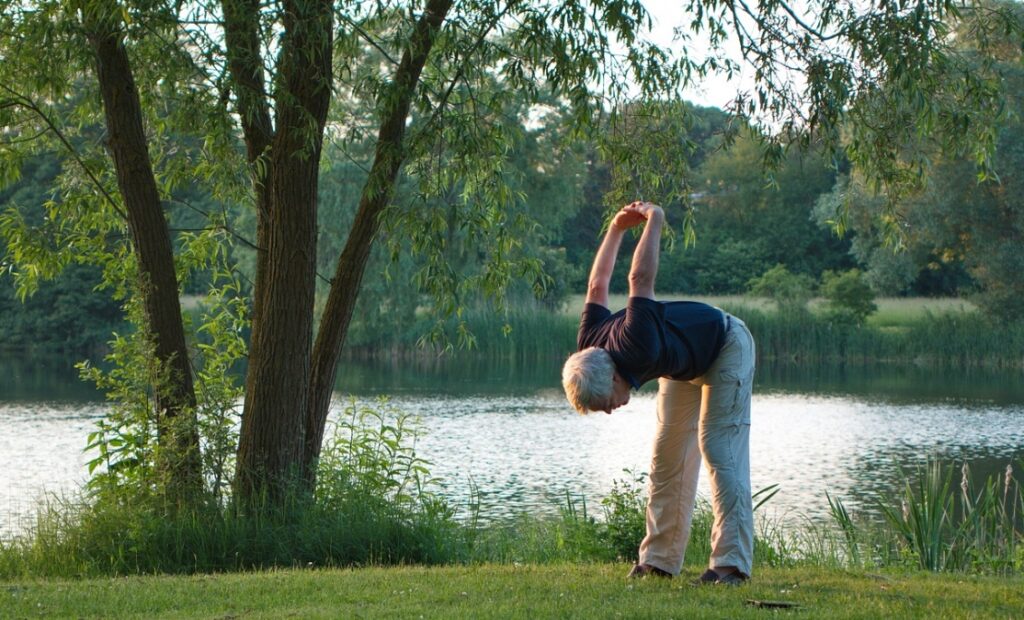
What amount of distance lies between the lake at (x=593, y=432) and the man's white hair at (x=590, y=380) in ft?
16.9

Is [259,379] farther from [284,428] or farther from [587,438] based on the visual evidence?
[587,438]

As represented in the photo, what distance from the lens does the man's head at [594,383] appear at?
15.1 ft

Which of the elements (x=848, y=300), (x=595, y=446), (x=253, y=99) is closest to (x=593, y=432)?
(x=595, y=446)

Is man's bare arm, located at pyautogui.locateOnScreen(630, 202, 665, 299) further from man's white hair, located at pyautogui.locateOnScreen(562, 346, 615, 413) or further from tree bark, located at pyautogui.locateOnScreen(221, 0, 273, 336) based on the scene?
tree bark, located at pyautogui.locateOnScreen(221, 0, 273, 336)

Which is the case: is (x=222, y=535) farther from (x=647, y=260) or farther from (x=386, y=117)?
(x=647, y=260)

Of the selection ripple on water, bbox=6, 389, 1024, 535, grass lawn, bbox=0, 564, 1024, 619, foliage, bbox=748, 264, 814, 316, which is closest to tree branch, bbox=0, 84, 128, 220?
ripple on water, bbox=6, 389, 1024, 535

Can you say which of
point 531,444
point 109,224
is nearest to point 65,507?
point 109,224

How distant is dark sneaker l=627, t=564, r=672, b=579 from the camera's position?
530 centimetres

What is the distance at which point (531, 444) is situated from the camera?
17375 mm

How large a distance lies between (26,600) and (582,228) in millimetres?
47604

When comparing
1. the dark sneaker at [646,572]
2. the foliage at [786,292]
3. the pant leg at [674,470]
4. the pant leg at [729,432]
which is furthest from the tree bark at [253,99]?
the foliage at [786,292]

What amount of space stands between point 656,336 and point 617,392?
26 cm

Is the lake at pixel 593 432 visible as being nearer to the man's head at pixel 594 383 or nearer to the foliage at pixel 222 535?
the foliage at pixel 222 535

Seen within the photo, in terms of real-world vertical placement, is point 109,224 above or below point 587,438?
above
